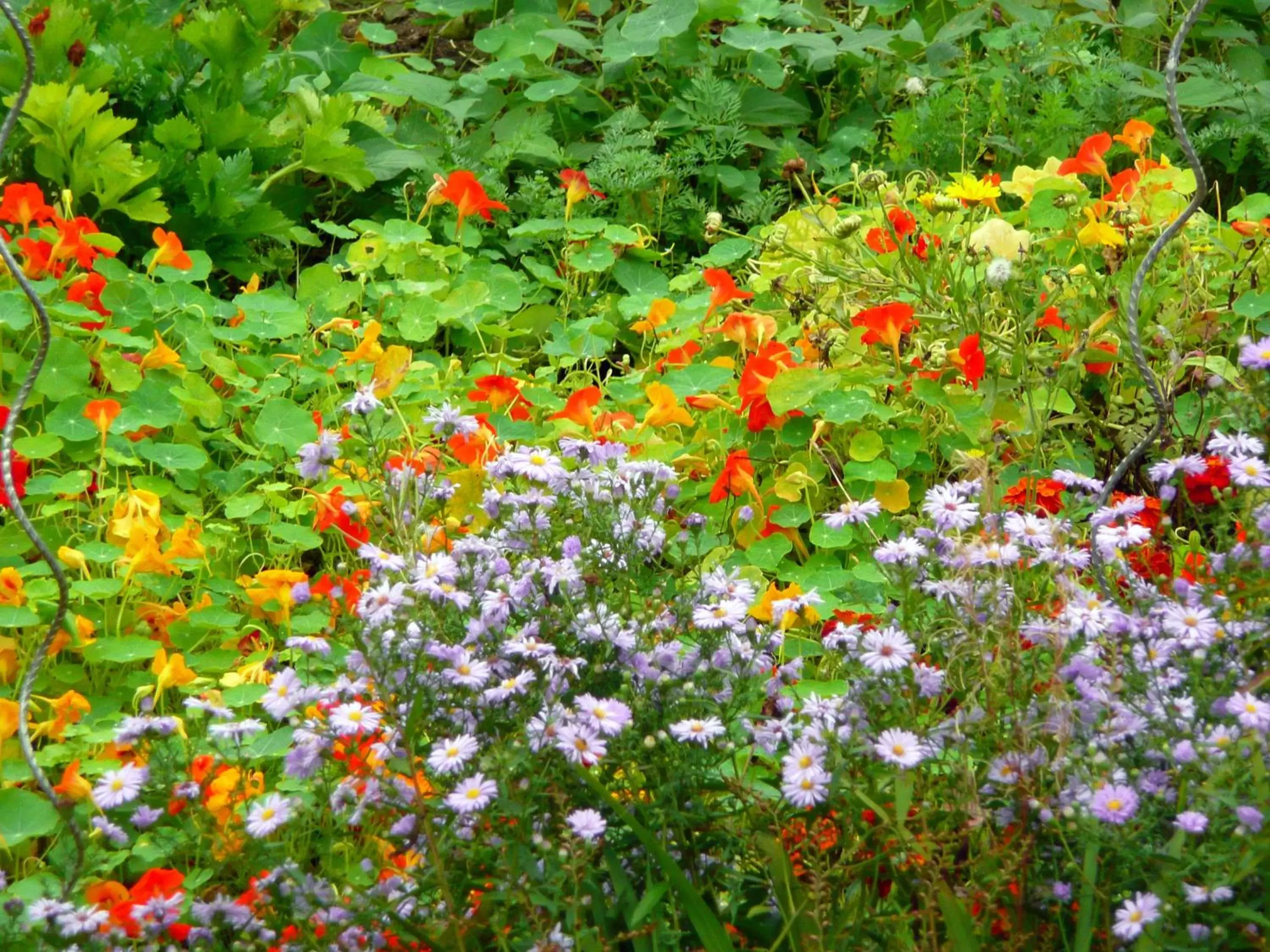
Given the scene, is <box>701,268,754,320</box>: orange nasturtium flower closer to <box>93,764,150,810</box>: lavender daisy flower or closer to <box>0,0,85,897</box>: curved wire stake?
<box>0,0,85,897</box>: curved wire stake

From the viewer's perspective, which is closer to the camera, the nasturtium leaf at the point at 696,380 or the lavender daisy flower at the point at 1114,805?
the lavender daisy flower at the point at 1114,805

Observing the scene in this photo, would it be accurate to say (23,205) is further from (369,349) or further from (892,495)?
(892,495)

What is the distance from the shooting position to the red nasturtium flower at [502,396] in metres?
2.97

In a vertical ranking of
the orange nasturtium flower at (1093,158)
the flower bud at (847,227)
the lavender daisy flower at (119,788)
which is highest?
the lavender daisy flower at (119,788)

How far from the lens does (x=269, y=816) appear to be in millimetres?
1565

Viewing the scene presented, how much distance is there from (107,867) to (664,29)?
2889mm

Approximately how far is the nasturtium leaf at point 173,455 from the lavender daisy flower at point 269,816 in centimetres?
126

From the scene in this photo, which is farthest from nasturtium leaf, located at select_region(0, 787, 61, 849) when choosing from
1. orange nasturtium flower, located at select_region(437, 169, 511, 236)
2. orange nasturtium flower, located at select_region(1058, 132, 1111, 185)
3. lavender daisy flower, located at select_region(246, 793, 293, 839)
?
orange nasturtium flower, located at select_region(1058, 132, 1111, 185)

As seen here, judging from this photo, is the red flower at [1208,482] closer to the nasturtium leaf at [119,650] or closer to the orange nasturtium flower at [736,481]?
the orange nasturtium flower at [736,481]

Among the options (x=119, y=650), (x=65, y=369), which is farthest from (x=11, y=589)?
(x=65, y=369)

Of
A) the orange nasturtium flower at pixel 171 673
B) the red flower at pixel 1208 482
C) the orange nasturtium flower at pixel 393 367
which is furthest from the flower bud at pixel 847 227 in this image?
the orange nasturtium flower at pixel 171 673

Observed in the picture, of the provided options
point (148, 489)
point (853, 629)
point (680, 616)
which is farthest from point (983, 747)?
point (148, 489)

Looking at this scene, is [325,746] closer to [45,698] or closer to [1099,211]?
[45,698]

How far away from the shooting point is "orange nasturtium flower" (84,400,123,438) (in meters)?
2.62
